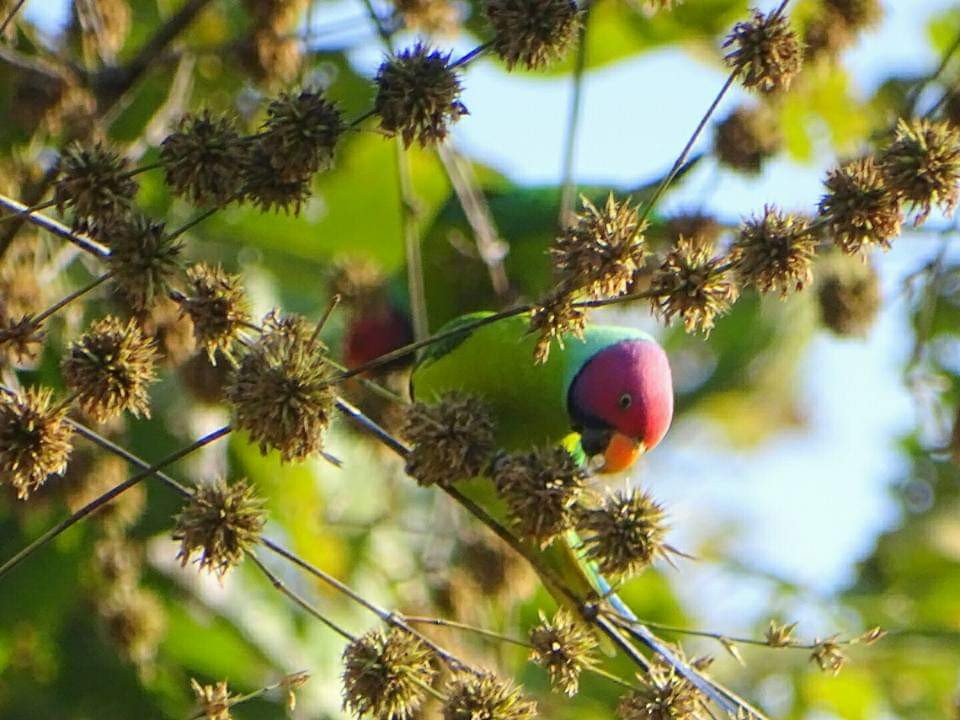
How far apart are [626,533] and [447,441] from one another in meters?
0.31

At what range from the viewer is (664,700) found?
1.83 meters

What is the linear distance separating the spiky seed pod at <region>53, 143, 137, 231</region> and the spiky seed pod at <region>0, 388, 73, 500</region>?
28 cm

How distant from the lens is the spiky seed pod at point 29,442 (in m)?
1.86

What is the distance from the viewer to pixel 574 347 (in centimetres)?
293

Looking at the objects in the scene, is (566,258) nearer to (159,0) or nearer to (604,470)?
(604,470)

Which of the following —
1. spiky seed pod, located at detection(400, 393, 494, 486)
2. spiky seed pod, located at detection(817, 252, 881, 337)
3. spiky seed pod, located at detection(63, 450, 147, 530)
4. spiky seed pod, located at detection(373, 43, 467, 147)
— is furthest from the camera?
spiky seed pod, located at detection(817, 252, 881, 337)

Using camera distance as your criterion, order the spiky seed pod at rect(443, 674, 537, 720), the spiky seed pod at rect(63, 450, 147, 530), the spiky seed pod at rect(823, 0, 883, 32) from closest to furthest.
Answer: the spiky seed pod at rect(443, 674, 537, 720) < the spiky seed pod at rect(63, 450, 147, 530) < the spiky seed pod at rect(823, 0, 883, 32)

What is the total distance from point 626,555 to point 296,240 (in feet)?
7.90

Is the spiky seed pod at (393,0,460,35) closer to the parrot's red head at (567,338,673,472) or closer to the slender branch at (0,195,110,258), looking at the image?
the parrot's red head at (567,338,673,472)

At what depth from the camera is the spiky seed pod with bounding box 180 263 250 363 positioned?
1925 mm

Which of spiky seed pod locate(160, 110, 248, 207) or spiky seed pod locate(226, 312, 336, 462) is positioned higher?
spiky seed pod locate(160, 110, 248, 207)

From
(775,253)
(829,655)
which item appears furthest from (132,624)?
(775,253)

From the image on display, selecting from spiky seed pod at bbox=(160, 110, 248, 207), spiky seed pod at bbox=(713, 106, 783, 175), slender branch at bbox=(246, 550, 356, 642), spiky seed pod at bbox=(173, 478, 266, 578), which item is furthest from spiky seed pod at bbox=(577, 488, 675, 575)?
spiky seed pod at bbox=(713, 106, 783, 175)

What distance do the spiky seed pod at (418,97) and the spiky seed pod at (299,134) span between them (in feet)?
0.24
